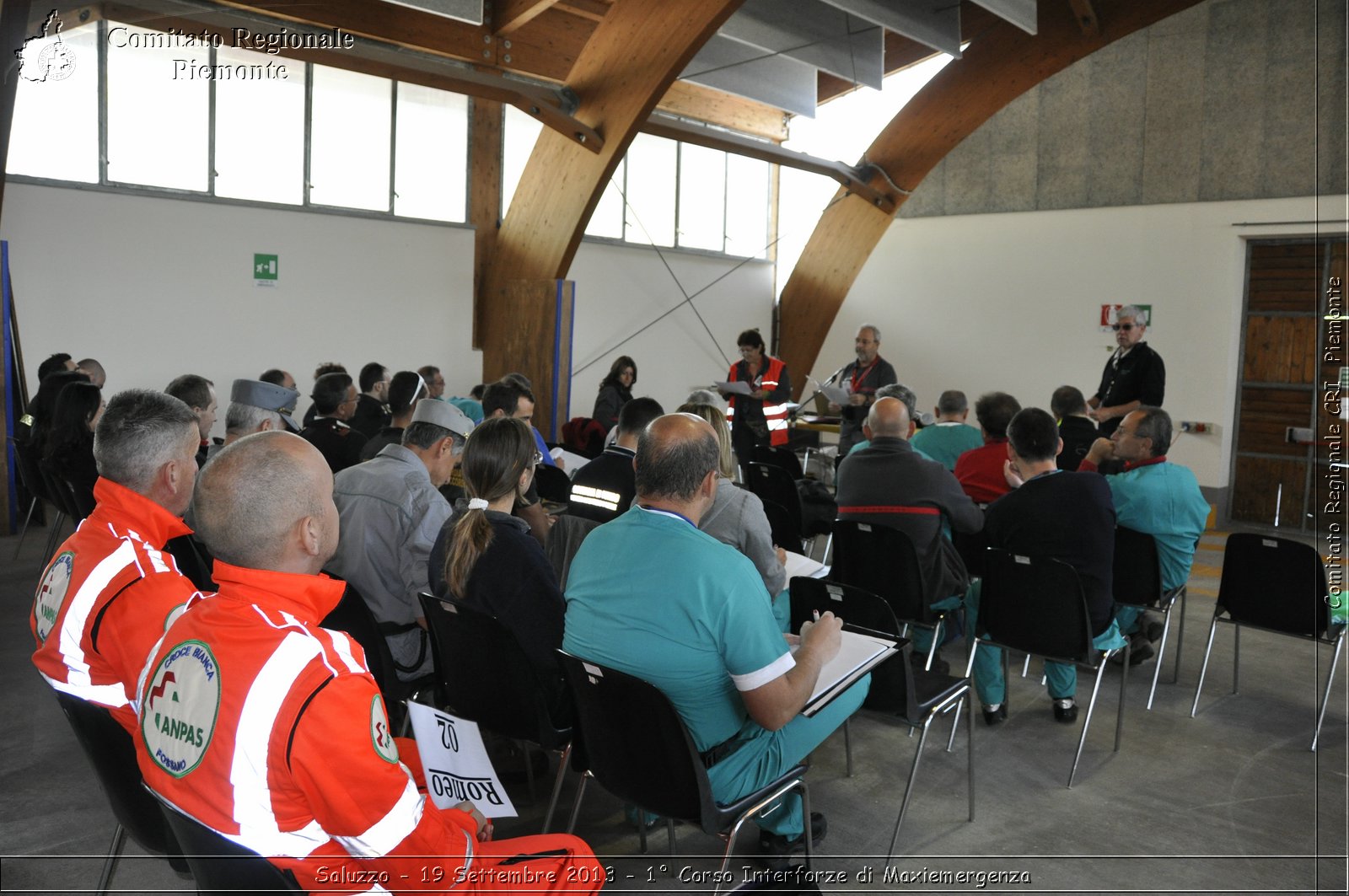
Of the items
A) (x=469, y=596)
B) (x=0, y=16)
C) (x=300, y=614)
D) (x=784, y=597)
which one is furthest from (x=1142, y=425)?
(x=0, y=16)

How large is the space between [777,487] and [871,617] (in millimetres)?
2548

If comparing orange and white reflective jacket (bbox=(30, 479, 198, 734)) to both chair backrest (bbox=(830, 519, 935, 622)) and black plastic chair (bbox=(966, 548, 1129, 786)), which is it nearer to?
chair backrest (bbox=(830, 519, 935, 622))

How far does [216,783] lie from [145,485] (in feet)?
3.82

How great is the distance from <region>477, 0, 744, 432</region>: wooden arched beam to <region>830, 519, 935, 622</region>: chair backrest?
204 inches

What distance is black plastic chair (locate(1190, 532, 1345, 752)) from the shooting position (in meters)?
3.59

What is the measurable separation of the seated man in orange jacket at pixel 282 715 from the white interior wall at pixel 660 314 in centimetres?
924

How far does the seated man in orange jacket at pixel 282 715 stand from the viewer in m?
1.30

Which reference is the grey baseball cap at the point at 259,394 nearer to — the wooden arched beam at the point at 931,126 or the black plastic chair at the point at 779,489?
the black plastic chair at the point at 779,489

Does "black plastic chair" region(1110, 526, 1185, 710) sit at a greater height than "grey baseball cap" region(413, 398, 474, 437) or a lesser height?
lesser

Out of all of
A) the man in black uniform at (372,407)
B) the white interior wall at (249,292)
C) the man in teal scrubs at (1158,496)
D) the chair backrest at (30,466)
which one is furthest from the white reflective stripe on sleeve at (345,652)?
the white interior wall at (249,292)

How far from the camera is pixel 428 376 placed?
7770 mm

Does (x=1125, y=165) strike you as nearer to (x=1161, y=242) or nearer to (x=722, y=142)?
(x=1161, y=242)

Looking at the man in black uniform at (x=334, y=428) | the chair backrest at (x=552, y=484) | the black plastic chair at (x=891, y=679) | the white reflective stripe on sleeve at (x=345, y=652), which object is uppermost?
the man in black uniform at (x=334, y=428)

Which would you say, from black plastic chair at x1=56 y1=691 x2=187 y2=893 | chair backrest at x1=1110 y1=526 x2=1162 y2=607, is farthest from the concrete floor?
black plastic chair at x1=56 y1=691 x2=187 y2=893
